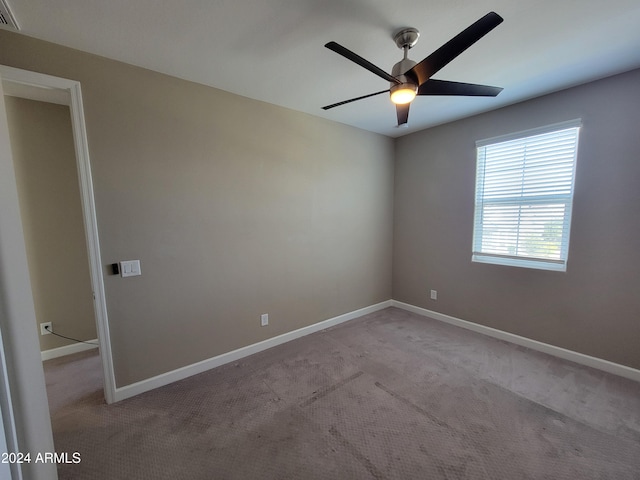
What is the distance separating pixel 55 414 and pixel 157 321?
876mm

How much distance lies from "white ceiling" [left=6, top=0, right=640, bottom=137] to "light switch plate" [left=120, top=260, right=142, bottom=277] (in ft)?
4.99

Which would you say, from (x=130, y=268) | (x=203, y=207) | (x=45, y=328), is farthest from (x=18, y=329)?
(x=45, y=328)

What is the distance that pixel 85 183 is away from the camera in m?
1.87

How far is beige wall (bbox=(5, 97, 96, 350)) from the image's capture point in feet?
8.26

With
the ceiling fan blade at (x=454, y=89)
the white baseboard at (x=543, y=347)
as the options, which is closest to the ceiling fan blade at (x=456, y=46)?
the ceiling fan blade at (x=454, y=89)

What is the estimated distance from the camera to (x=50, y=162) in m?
2.63

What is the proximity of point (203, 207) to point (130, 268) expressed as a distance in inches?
29.5

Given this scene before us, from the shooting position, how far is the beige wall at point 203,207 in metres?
1.97

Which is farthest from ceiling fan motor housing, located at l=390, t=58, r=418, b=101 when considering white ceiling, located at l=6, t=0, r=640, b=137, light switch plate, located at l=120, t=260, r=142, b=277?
light switch plate, located at l=120, t=260, r=142, b=277

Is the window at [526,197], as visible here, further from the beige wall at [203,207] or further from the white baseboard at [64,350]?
the white baseboard at [64,350]

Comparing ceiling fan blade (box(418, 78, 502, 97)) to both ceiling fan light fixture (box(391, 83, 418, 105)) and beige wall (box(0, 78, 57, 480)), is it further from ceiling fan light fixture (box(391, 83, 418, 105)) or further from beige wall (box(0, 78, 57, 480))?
beige wall (box(0, 78, 57, 480))

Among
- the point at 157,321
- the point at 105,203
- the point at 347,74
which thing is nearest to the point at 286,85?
the point at 347,74

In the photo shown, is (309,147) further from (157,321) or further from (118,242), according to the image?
(157,321)

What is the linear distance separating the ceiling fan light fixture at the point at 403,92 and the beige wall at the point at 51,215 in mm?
3224
